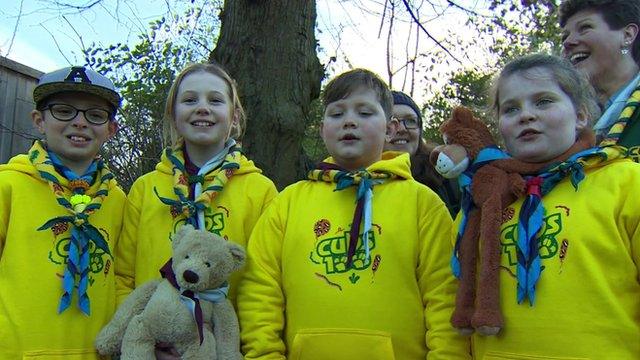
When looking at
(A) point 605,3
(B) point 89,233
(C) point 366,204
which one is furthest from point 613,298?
(B) point 89,233

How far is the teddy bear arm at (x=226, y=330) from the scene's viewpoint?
2.74m

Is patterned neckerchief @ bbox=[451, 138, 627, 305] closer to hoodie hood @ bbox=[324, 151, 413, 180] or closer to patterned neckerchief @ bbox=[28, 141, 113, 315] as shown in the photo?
hoodie hood @ bbox=[324, 151, 413, 180]


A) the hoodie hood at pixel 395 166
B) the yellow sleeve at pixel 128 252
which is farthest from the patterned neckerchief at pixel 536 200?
the yellow sleeve at pixel 128 252

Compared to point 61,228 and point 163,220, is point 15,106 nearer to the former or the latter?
point 61,228

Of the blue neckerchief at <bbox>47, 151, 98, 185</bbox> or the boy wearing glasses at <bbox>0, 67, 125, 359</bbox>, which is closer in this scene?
the boy wearing glasses at <bbox>0, 67, 125, 359</bbox>

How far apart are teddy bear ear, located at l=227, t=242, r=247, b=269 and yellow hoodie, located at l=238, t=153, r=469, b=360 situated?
0.35 feet

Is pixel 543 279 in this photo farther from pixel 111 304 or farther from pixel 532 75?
pixel 111 304

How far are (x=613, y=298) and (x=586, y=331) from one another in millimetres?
153

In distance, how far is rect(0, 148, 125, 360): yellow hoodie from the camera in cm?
289

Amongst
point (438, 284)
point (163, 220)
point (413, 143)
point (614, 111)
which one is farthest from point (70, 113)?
point (614, 111)

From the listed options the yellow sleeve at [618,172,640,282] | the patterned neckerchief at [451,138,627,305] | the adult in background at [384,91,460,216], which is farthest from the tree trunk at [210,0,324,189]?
the yellow sleeve at [618,172,640,282]

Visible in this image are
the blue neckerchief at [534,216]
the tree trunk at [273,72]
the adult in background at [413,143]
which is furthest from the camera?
the tree trunk at [273,72]

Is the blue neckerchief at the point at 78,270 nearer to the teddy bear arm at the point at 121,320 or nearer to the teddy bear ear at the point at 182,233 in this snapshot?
the teddy bear arm at the point at 121,320

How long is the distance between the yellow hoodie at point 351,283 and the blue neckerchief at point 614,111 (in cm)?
85
